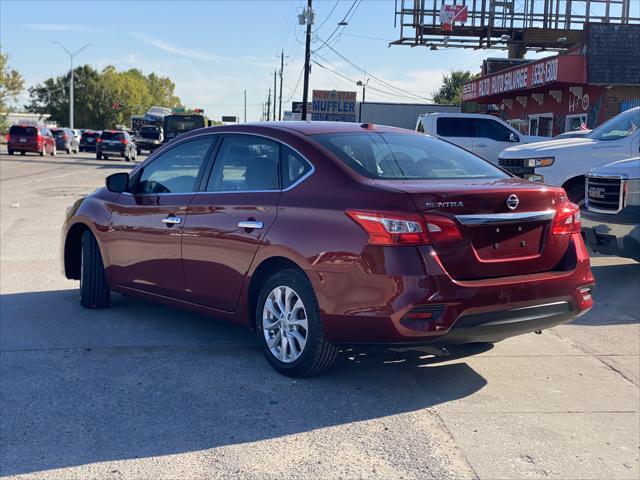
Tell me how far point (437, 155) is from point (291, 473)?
8.67 ft

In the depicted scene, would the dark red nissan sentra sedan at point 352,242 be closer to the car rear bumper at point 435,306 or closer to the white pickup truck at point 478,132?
the car rear bumper at point 435,306

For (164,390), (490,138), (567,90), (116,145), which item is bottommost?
(164,390)

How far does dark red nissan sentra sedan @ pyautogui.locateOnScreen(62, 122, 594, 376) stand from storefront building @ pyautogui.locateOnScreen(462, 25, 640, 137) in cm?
1265

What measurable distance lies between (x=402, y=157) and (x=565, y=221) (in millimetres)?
1173

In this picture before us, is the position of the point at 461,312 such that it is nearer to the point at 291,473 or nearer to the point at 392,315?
the point at 392,315

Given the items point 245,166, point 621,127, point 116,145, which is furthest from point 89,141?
point 245,166

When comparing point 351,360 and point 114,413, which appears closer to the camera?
point 114,413

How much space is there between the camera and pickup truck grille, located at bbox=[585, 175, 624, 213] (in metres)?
8.05

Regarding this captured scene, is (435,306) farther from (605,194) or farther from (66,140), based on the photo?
(66,140)

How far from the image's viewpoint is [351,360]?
547cm

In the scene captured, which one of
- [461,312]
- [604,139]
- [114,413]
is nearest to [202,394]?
[114,413]

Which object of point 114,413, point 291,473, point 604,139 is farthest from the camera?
point 604,139

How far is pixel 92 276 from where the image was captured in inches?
268

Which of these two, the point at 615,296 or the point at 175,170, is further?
the point at 615,296
